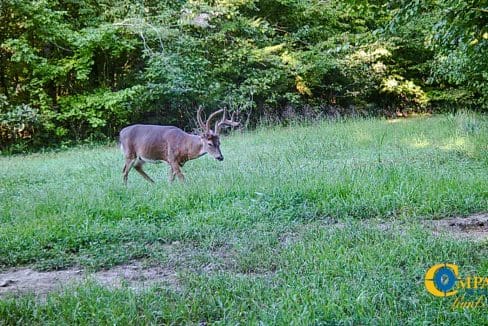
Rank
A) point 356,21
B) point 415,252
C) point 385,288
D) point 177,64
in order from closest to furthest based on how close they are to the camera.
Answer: point 385,288, point 415,252, point 177,64, point 356,21

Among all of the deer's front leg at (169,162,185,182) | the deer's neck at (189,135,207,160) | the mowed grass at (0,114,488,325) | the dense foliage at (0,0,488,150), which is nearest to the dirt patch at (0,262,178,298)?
the mowed grass at (0,114,488,325)

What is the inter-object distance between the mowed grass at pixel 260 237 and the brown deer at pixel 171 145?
0.29 meters

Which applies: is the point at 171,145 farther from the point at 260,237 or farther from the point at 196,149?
the point at 260,237

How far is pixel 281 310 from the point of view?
2.73 meters

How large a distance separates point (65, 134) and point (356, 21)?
10626mm

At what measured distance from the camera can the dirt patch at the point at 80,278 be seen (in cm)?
333

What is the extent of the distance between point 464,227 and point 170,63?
11285mm

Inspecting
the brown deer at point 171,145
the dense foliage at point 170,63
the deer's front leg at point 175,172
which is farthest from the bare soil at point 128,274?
the dense foliage at point 170,63

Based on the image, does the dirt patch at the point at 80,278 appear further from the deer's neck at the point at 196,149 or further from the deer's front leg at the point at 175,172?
the deer's neck at the point at 196,149

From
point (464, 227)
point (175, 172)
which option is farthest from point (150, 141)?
point (464, 227)

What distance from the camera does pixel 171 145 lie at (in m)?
7.23

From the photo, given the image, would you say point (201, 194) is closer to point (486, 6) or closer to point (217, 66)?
point (486, 6)

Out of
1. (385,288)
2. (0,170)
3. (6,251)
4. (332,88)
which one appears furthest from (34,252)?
(332,88)

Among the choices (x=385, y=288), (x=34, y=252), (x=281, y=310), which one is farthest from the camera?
(x=34, y=252)
